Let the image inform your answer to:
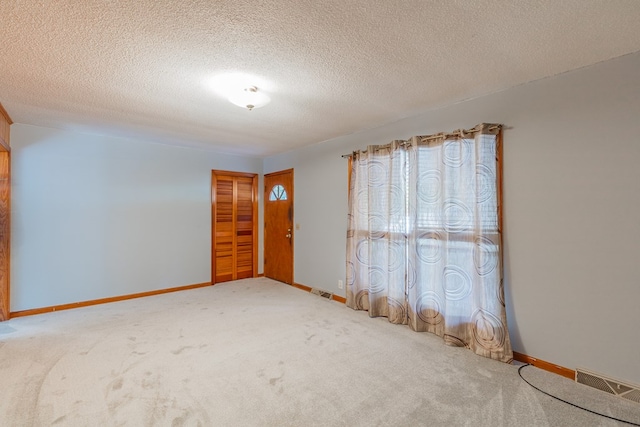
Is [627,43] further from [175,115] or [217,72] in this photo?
[175,115]

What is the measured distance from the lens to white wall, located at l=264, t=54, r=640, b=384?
2.03 metres

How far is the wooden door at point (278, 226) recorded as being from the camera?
531 cm

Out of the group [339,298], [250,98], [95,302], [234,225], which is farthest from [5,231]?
[339,298]

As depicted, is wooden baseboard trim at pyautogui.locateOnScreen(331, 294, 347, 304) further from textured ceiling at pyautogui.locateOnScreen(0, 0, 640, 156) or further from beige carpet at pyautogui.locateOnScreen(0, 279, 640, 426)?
textured ceiling at pyautogui.locateOnScreen(0, 0, 640, 156)

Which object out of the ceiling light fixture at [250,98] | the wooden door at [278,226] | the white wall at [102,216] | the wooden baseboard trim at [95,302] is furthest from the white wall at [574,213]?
the wooden baseboard trim at [95,302]

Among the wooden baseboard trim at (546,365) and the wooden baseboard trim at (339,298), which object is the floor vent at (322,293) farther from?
the wooden baseboard trim at (546,365)

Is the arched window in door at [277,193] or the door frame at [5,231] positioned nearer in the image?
the door frame at [5,231]

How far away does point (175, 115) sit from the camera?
10.8 feet

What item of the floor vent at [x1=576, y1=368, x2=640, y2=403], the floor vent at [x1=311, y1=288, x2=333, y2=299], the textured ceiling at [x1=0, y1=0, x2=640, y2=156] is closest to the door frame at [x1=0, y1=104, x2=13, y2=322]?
the textured ceiling at [x1=0, y1=0, x2=640, y2=156]

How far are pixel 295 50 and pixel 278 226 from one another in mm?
3918

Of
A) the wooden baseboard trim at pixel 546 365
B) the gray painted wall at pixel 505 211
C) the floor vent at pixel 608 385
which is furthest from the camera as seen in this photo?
the wooden baseboard trim at pixel 546 365

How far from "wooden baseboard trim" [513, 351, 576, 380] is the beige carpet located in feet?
0.27

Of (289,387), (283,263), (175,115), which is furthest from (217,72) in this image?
(283,263)

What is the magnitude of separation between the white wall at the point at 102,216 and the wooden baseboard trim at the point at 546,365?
4.62 meters
